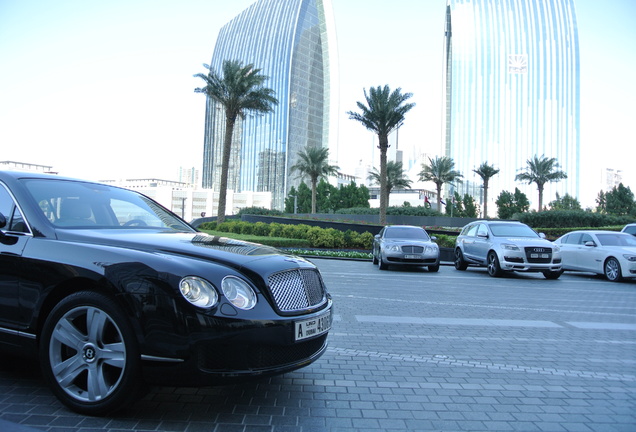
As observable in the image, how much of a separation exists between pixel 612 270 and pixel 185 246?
47.6 ft

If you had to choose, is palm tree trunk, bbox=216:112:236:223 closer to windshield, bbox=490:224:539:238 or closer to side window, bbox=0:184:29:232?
windshield, bbox=490:224:539:238

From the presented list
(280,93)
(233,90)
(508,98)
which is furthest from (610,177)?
(233,90)

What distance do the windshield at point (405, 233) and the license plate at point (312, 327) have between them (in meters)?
12.4

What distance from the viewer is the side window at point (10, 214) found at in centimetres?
355

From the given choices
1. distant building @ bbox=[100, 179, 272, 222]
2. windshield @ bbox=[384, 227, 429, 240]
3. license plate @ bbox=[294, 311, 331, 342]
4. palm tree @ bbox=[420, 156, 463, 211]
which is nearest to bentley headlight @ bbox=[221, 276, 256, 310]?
license plate @ bbox=[294, 311, 331, 342]

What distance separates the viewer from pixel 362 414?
334 centimetres

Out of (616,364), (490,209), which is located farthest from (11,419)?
(490,209)

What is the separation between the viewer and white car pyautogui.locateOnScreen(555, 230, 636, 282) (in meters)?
13.7

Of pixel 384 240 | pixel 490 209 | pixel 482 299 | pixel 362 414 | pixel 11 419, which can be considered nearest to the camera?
pixel 11 419

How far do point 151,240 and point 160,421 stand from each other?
122cm

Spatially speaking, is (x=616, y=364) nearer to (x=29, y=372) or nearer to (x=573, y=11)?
(x=29, y=372)

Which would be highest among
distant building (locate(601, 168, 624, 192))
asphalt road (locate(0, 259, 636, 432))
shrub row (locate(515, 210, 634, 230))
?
distant building (locate(601, 168, 624, 192))

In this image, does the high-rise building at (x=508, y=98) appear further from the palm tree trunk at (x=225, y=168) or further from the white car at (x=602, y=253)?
the white car at (x=602, y=253)

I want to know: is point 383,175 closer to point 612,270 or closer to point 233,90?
point 233,90
